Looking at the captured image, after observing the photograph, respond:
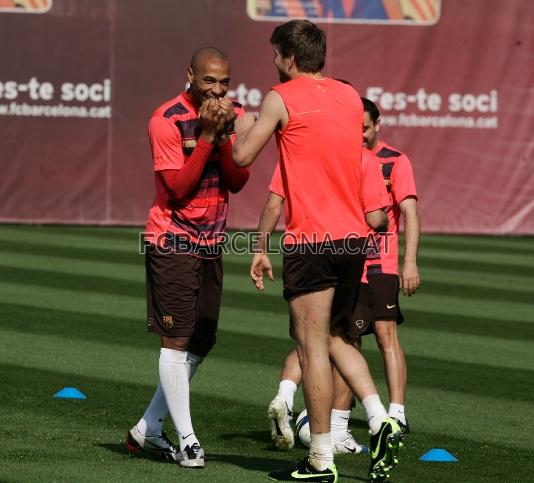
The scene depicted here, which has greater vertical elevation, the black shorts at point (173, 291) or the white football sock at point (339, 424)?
the black shorts at point (173, 291)

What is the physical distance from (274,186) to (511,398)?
2.86 m

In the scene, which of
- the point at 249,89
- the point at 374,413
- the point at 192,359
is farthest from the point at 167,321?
the point at 249,89

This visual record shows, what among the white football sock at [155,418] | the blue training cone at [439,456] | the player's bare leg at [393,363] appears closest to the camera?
the white football sock at [155,418]

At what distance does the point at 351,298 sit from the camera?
6.48 m

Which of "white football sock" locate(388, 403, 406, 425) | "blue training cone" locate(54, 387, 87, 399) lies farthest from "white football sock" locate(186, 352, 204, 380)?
"blue training cone" locate(54, 387, 87, 399)

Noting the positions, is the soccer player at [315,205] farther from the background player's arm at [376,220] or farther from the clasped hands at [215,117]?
the background player's arm at [376,220]

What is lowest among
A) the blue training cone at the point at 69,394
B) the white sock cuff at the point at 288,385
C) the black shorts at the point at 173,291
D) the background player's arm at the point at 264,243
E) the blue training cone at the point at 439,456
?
the blue training cone at the point at 439,456

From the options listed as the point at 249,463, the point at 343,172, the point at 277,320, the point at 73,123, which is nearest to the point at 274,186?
the point at 343,172

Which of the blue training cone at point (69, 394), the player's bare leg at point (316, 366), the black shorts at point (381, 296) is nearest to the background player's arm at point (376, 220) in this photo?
the player's bare leg at point (316, 366)

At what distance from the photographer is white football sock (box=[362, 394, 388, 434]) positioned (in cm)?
635

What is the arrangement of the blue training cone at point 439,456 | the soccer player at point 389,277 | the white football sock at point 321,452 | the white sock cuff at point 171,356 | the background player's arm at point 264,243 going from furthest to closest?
1. the soccer player at point 389,277
2. the blue training cone at point 439,456
3. the white sock cuff at point 171,356
4. the background player's arm at point 264,243
5. the white football sock at point 321,452

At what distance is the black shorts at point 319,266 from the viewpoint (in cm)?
629

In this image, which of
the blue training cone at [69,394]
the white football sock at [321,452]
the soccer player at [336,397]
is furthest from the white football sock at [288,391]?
the blue training cone at [69,394]

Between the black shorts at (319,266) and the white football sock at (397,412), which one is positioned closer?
the black shorts at (319,266)
